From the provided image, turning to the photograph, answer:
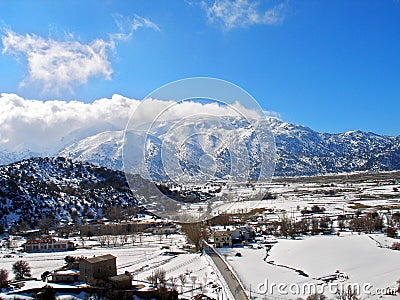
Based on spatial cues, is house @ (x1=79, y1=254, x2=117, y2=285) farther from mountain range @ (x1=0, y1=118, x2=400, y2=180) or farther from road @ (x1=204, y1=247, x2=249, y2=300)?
mountain range @ (x1=0, y1=118, x2=400, y2=180)

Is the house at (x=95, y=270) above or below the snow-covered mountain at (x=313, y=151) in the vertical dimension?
below

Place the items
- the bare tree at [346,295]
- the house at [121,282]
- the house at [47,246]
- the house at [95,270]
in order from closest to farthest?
the bare tree at [346,295] < the house at [121,282] < the house at [95,270] < the house at [47,246]

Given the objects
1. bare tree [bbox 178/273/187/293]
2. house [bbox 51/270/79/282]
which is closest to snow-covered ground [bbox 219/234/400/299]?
bare tree [bbox 178/273/187/293]

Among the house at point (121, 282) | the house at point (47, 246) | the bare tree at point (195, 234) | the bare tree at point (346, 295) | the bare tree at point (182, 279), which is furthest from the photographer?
the house at point (47, 246)

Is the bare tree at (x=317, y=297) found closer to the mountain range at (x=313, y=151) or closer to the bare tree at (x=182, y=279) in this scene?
the bare tree at (x=182, y=279)

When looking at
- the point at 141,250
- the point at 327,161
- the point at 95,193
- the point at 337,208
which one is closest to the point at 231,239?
the point at 141,250

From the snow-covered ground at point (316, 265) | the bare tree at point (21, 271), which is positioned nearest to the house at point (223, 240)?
the snow-covered ground at point (316, 265)

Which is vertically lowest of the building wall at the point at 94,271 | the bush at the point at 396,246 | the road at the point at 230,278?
the road at the point at 230,278

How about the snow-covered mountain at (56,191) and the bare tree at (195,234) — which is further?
the snow-covered mountain at (56,191)
